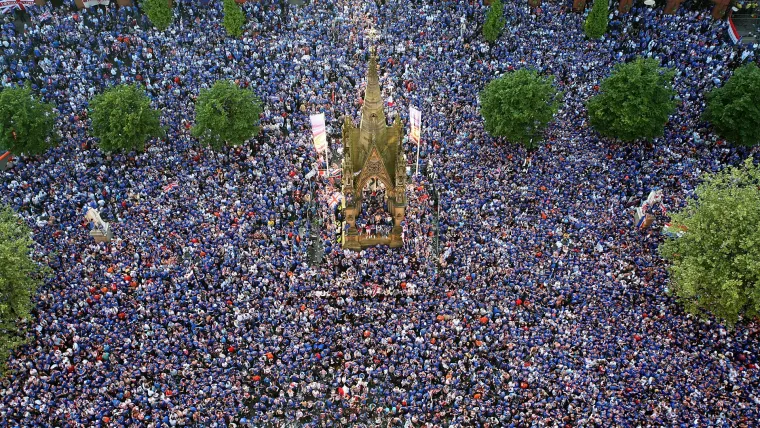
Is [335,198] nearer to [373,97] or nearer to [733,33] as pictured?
[373,97]

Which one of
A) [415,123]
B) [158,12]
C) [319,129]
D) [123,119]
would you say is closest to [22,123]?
[123,119]

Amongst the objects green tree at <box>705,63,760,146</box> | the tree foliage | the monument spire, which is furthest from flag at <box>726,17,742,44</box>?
the monument spire

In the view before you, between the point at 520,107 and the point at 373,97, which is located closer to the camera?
the point at 373,97

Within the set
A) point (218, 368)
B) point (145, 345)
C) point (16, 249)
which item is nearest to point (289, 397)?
point (218, 368)

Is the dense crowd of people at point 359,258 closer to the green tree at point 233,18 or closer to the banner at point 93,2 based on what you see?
the green tree at point 233,18

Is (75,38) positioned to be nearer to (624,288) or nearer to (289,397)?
(289,397)

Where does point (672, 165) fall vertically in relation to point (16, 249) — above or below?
above
